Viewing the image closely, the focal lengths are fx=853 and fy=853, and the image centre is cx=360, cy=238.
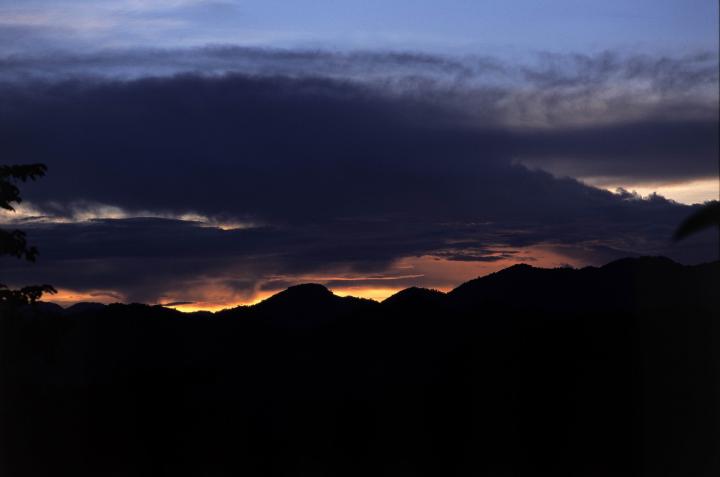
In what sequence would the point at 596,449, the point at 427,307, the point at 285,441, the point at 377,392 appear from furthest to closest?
1. the point at 427,307
2. the point at 377,392
3. the point at 285,441
4. the point at 596,449

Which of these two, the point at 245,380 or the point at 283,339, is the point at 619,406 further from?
the point at 283,339

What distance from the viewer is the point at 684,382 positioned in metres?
63.5

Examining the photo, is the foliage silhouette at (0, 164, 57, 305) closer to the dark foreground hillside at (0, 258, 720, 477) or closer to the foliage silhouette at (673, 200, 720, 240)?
the dark foreground hillside at (0, 258, 720, 477)

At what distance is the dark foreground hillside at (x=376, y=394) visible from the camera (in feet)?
168

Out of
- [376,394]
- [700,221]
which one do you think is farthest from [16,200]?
[376,394]

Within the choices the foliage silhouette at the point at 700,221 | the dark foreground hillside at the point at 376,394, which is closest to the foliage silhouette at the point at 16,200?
the dark foreground hillside at the point at 376,394

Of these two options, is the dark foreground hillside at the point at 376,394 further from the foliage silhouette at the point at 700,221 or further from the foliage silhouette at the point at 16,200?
the foliage silhouette at the point at 700,221

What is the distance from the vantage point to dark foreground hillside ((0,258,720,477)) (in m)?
51.3

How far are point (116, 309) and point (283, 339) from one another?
71.9 feet

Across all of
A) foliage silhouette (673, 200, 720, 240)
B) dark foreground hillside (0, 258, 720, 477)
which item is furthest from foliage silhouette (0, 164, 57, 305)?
foliage silhouette (673, 200, 720, 240)

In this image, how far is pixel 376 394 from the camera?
267ft

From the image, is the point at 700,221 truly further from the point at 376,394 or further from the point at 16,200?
the point at 376,394

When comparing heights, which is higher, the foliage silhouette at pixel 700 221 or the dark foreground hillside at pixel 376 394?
the foliage silhouette at pixel 700 221

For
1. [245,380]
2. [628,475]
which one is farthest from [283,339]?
[628,475]
